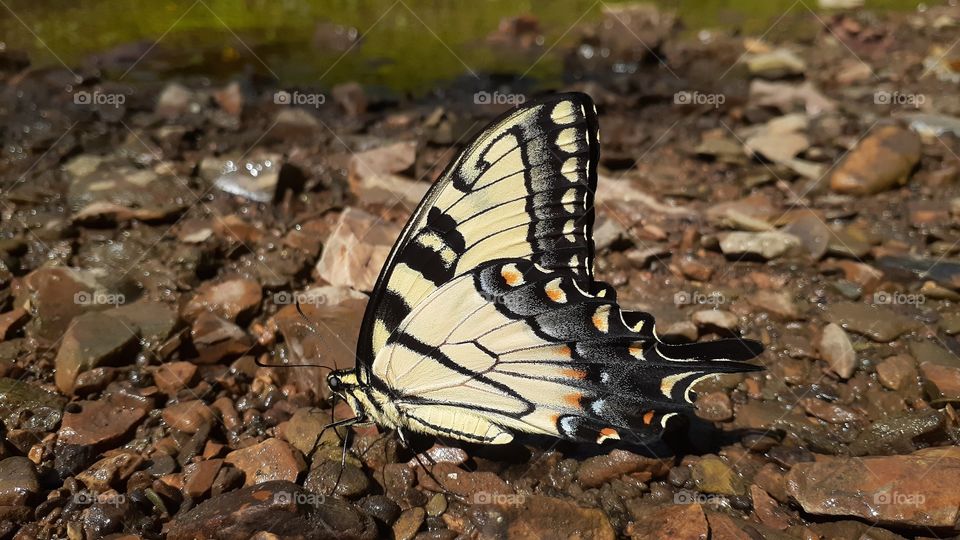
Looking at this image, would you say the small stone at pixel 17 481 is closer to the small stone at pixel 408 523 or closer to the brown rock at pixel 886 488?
the small stone at pixel 408 523

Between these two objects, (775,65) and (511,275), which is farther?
(775,65)

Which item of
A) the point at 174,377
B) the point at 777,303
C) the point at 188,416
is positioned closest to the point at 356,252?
the point at 174,377

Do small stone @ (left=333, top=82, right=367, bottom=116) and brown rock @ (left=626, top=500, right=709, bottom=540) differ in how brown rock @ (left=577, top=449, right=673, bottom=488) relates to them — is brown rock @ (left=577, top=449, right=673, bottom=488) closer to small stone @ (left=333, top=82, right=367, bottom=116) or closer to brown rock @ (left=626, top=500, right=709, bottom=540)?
brown rock @ (left=626, top=500, right=709, bottom=540)

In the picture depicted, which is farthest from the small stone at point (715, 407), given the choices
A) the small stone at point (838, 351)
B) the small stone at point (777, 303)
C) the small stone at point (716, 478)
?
the small stone at point (777, 303)


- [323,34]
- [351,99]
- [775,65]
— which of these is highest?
[323,34]

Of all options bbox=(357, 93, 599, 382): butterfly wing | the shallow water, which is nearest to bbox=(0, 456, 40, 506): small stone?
bbox=(357, 93, 599, 382): butterfly wing

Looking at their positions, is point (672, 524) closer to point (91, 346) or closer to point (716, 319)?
point (716, 319)

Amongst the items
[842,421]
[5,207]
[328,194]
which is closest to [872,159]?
[842,421]
